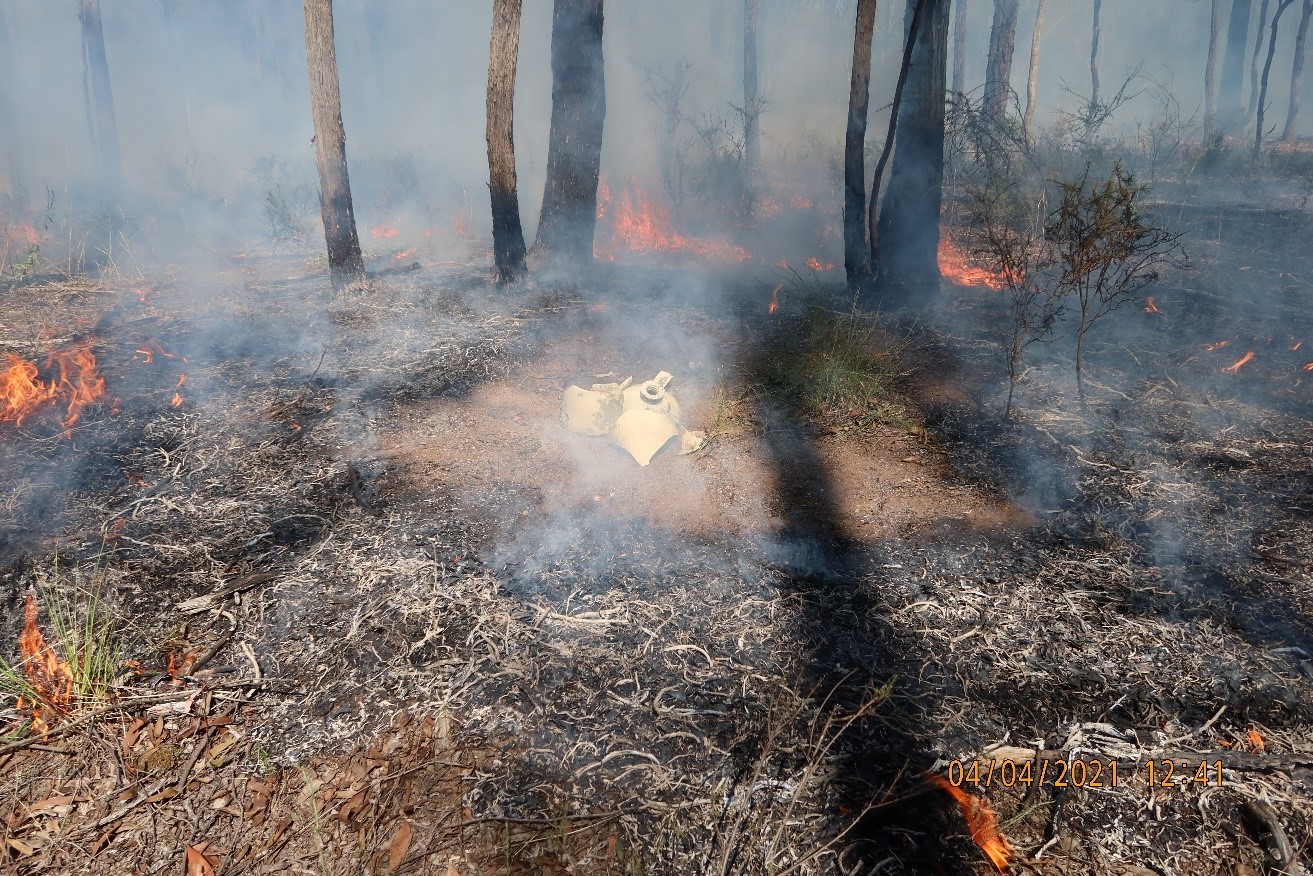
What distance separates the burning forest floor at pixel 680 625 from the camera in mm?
2002

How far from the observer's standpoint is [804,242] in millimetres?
10672

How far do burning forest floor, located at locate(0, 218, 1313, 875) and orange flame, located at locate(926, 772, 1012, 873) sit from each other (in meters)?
0.01

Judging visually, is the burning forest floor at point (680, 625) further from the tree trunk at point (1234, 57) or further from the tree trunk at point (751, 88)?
the tree trunk at point (1234, 57)

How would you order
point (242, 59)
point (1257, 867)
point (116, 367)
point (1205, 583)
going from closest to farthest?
point (1257, 867) < point (1205, 583) < point (116, 367) < point (242, 59)

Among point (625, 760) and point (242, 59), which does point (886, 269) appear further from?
point (242, 59)

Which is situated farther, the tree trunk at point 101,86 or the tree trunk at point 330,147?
the tree trunk at point 101,86

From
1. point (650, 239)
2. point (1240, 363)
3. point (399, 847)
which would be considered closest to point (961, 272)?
point (1240, 363)

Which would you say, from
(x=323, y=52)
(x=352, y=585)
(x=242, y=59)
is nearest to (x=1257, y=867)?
(x=352, y=585)

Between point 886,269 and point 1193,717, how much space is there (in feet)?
18.5
